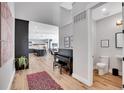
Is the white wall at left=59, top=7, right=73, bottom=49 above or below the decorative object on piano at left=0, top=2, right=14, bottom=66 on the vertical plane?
above

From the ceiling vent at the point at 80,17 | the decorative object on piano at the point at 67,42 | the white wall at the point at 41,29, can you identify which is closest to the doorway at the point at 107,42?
the ceiling vent at the point at 80,17

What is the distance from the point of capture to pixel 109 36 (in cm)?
437

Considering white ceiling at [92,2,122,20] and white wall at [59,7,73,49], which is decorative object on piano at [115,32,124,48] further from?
white wall at [59,7,73,49]

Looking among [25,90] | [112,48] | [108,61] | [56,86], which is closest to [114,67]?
[108,61]

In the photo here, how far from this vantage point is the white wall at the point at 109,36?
4.05m

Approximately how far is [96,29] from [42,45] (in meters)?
12.4

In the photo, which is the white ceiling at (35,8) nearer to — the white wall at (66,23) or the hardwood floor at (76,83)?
the white wall at (66,23)

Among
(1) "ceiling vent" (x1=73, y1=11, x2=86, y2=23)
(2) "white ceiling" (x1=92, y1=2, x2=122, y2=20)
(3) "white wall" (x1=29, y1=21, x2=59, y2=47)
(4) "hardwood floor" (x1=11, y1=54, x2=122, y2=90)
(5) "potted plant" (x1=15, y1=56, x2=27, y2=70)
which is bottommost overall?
(4) "hardwood floor" (x1=11, y1=54, x2=122, y2=90)

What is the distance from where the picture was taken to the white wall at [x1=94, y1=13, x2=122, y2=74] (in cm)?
405

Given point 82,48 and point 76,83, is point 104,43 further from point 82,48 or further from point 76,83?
point 76,83

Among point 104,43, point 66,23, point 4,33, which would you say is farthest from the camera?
point 66,23

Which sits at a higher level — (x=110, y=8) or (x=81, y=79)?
(x=110, y=8)

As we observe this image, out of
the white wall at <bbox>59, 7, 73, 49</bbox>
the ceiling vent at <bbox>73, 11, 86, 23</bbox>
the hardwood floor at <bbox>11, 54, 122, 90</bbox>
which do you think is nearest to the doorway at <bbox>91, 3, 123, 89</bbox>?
the hardwood floor at <bbox>11, 54, 122, 90</bbox>

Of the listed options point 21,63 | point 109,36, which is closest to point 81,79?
point 109,36
